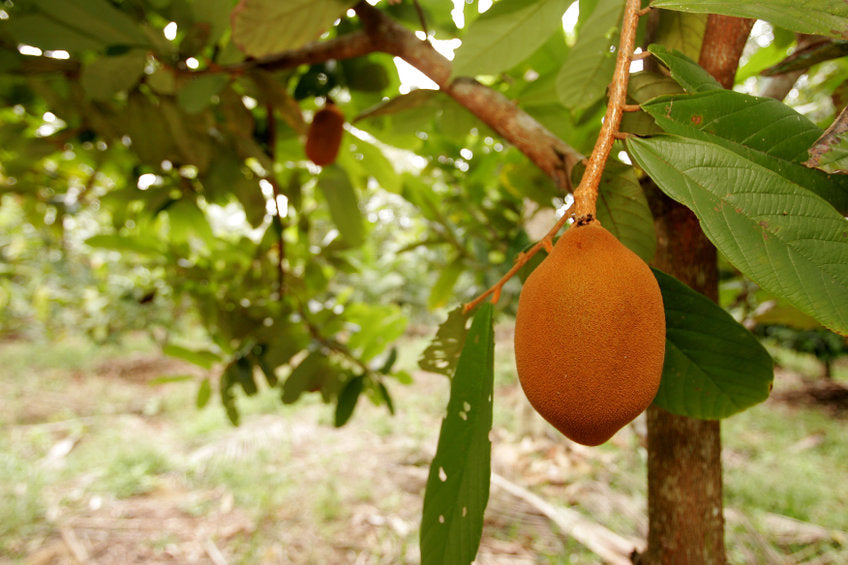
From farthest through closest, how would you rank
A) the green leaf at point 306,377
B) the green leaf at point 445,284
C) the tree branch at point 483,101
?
the green leaf at point 445,284 → the green leaf at point 306,377 → the tree branch at point 483,101

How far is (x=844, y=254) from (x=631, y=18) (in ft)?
0.72

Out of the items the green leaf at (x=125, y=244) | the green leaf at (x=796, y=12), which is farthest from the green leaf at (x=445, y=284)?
the green leaf at (x=796, y=12)

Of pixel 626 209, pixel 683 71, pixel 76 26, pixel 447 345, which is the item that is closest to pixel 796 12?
pixel 683 71

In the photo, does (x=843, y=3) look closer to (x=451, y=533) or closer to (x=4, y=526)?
(x=451, y=533)

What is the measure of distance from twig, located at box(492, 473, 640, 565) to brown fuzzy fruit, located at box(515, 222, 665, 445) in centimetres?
86

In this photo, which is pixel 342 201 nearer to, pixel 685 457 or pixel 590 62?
pixel 590 62

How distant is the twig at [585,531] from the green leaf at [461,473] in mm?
765

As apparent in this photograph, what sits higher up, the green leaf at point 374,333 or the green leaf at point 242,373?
the green leaf at point 374,333

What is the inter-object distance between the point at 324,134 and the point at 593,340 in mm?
835

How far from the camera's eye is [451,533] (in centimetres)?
39

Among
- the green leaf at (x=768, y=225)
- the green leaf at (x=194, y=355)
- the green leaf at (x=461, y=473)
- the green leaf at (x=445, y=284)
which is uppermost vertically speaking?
the green leaf at (x=445, y=284)

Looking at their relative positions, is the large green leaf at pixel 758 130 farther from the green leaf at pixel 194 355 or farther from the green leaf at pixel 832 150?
the green leaf at pixel 194 355

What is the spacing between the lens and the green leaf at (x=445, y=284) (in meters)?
1.48

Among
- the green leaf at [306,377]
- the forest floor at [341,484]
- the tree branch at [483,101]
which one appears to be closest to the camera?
the tree branch at [483,101]
